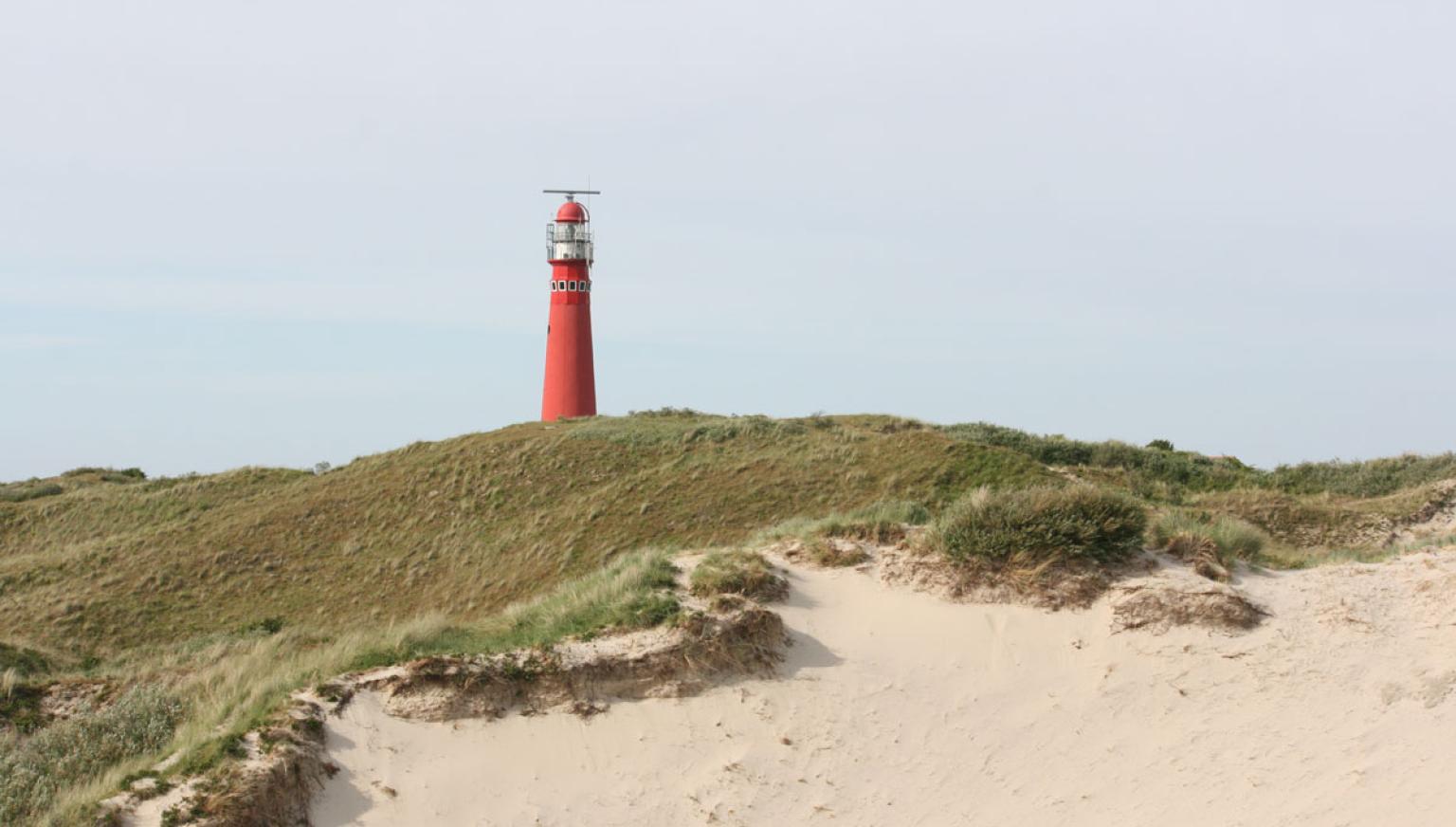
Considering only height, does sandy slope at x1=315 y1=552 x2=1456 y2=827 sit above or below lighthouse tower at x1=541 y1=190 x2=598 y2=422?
below

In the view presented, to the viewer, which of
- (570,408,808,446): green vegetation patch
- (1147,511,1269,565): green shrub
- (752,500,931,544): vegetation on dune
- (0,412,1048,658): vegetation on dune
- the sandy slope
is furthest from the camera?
(570,408,808,446): green vegetation patch

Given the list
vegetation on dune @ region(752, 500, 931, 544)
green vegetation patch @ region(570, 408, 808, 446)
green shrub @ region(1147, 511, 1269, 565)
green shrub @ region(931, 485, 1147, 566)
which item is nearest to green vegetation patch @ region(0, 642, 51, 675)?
vegetation on dune @ region(752, 500, 931, 544)

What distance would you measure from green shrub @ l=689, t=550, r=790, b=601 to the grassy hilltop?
451 mm

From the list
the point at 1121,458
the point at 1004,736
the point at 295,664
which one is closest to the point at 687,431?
the point at 1121,458

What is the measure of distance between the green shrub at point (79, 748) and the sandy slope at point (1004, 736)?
6.87 feet

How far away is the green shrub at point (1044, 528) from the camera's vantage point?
41.8ft

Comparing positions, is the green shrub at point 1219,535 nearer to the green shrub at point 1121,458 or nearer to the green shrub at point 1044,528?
the green shrub at point 1044,528

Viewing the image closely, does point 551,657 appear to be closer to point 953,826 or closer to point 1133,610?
point 953,826

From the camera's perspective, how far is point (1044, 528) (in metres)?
12.9

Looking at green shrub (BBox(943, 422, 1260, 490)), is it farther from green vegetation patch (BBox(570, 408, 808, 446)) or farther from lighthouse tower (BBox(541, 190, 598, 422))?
lighthouse tower (BBox(541, 190, 598, 422))

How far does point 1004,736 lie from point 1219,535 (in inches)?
178

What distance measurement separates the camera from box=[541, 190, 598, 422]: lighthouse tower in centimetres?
4288

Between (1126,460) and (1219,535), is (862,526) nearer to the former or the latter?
(1219,535)

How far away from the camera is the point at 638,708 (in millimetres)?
10922
